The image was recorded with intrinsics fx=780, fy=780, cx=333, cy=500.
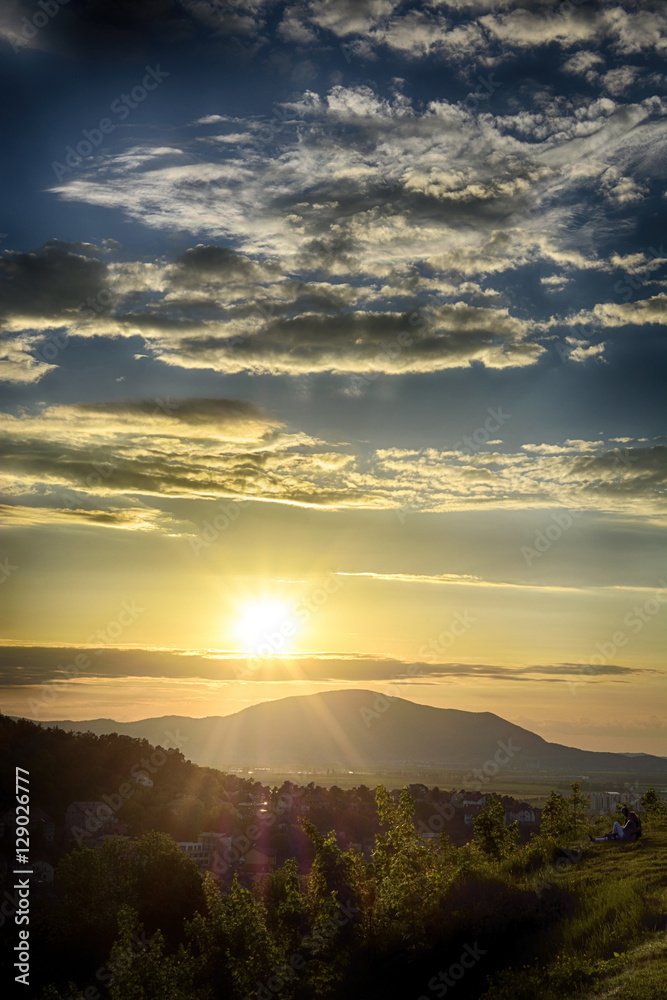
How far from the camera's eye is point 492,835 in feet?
104

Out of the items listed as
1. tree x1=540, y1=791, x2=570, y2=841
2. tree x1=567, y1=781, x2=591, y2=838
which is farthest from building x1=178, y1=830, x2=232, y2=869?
tree x1=567, y1=781, x2=591, y2=838

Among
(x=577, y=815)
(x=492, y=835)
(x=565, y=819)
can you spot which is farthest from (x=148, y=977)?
(x=577, y=815)

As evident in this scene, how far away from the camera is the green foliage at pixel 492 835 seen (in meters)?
31.3

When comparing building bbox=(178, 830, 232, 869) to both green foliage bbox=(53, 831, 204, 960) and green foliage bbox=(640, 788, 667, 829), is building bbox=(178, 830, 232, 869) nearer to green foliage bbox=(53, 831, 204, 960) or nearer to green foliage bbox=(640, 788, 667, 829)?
green foliage bbox=(53, 831, 204, 960)

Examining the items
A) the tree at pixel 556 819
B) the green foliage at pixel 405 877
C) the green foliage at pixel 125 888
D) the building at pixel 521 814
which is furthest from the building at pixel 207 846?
the green foliage at pixel 405 877

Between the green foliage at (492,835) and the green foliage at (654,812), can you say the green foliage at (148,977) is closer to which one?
the green foliage at (492,835)

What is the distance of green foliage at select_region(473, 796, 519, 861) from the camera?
3131 centimetres

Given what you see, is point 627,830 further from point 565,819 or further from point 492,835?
point 492,835

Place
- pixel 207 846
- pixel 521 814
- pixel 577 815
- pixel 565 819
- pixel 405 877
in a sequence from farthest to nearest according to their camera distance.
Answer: pixel 521 814 < pixel 207 846 < pixel 577 815 < pixel 565 819 < pixel 405 877

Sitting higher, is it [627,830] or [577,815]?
[627,830]

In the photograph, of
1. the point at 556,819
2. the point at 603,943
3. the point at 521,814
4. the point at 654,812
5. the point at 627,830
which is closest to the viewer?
the point at 603,943

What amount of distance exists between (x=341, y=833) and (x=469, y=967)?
205 ft

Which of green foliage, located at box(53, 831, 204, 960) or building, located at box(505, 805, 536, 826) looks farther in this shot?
building, located at box(505, 805, 536, 826)

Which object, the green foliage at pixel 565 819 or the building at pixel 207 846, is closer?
the green foliage at pixel 565 819
